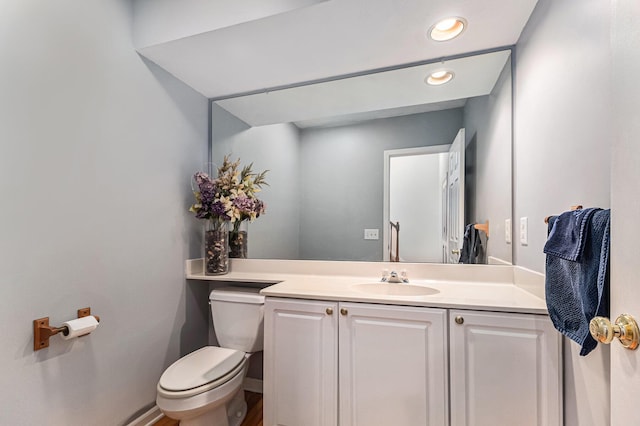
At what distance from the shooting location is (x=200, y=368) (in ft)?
5.00

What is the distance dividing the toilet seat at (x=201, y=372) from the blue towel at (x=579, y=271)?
142 centimetres

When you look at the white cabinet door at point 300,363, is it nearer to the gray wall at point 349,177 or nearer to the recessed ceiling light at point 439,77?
the gray wall at point 349,177

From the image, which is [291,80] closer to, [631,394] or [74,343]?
[74,343]

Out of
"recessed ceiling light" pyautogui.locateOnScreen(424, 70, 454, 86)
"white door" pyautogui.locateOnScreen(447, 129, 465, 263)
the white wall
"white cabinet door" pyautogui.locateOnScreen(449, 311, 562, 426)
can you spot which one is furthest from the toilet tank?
"recessed ceiling light" pyautogui.locateOnScreen(424, 70, 454, 86)

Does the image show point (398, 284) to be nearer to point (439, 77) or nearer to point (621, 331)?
point (621, 331)

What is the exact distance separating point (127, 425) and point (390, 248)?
1746 millimetres

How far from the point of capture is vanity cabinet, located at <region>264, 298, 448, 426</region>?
125 cm

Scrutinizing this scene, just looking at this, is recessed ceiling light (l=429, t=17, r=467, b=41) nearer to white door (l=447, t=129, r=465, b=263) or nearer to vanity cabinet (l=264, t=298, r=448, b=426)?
white door (l=447, t=129, r=465, b=263)

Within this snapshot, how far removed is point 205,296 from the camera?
2.16m

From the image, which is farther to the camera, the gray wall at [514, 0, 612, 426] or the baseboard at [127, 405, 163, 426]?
the baseboard at [127, 405, 163, 426]

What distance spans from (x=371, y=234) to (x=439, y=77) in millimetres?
1036

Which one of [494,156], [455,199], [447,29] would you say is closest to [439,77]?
[447,29]

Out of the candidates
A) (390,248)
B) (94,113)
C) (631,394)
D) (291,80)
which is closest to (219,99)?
(291,80)

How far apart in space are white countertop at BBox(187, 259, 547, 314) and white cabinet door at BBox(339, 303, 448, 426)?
2.9 inches
